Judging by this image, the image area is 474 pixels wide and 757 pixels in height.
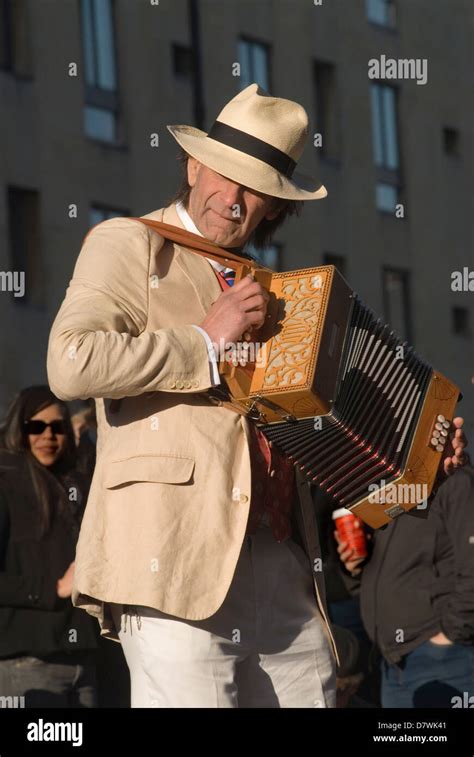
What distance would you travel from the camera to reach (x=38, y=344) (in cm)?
2089

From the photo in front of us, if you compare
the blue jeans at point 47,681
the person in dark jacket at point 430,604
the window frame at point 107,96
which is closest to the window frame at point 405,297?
the window frame at point 107,96

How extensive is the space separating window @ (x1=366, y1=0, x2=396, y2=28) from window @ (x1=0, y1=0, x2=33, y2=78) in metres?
8.19

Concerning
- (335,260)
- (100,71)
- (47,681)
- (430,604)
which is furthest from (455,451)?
(335,260)

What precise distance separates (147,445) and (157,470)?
0.08 meters

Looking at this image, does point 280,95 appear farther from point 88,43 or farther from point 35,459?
point 35,459

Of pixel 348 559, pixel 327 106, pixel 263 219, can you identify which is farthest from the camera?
pixel 327 106

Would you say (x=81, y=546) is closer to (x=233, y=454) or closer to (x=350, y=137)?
(x=233, y=454)

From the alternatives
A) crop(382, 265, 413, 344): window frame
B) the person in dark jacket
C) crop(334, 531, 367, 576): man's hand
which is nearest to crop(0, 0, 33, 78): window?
Result: crop(382, 265, 413, 344): window frame

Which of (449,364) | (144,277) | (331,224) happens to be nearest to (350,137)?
(331,224)

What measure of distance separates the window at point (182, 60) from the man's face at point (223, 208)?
766 inches

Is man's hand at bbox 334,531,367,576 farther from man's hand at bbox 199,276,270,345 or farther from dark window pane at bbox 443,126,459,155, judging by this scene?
dark window pane at bbox 443,126,459,155

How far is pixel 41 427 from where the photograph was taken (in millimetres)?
7840

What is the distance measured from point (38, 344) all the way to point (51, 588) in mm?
13774

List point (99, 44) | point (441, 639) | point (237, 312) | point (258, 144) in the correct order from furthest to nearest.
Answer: point (99, 44)
point (441, 639)
point (258, 144)
point (237, 312)
